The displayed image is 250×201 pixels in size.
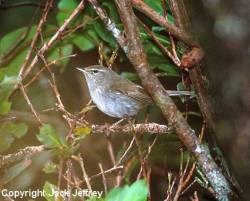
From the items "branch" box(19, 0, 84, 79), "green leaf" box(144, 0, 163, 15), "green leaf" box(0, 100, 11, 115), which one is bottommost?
"green leaf" box(0, 100, 11, 115)

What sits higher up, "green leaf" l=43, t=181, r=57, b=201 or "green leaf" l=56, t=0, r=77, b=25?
"green leaf" l=56, t=0, r=77, b=25

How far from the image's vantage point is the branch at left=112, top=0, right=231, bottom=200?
0.90m

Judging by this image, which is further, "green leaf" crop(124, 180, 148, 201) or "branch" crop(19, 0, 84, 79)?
"branch" crop(19, 0, 84, 79)

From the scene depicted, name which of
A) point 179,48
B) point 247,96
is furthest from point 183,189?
point 247,96

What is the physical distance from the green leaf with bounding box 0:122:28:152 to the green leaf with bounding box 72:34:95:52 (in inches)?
9.1

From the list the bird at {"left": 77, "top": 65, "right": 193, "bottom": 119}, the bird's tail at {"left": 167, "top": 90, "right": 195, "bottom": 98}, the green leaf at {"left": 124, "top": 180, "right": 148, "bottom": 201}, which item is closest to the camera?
the green leaf at {"left": 124, "top": 180, "right": 148, "bottom": 201}

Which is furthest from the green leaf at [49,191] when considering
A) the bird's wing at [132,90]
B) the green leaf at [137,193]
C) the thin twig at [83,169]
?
the bird's wing at [132,90]

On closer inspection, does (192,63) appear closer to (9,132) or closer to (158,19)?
(158,19)

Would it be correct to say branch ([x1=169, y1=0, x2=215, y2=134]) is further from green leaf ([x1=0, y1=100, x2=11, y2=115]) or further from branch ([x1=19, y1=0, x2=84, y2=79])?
green leaf ([x1=0, y1=100, x2=11, y2=115])

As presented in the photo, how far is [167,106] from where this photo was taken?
904mm

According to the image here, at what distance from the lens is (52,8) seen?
116 cm

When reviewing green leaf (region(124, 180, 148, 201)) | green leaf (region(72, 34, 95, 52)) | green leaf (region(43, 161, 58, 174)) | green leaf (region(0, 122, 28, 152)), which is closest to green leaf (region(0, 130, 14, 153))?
green leaf (region(0, 122, 28, 152))

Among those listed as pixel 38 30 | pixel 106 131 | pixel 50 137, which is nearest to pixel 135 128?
pixel 106 131

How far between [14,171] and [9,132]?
97 millimetres
